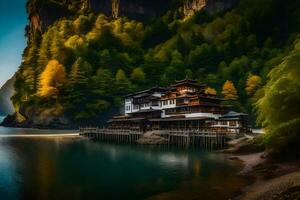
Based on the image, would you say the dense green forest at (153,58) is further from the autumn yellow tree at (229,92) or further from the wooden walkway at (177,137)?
the wooden walkway at (177,137)

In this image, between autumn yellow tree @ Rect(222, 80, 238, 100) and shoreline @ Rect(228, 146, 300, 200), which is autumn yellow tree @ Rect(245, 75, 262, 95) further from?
shoreline @ Rect(228, 146, 300, 200)

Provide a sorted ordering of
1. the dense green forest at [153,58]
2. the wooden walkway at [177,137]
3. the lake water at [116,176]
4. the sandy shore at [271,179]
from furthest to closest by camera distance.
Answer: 1. the dense green forest at [153,58]
2. the wooden walkway at [177,137]
3. the lake water at [116,176]
4. the sandy shore at [271,179]

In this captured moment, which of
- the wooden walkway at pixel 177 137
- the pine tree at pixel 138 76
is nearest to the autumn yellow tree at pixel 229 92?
the pine tree at pixel 138 76

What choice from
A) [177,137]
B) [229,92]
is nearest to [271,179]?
[177,137]

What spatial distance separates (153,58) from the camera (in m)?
128

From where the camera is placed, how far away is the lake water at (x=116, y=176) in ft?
87.1

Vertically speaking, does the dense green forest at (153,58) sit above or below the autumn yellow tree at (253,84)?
above

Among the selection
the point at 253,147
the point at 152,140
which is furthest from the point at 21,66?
the point at 253,147

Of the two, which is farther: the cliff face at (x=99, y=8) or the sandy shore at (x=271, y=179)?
the cliff face at (x=99, y=8)

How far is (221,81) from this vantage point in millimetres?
109438

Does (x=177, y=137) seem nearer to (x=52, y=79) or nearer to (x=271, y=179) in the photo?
(x=271, y=179)

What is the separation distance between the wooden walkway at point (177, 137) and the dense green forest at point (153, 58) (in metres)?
28.1

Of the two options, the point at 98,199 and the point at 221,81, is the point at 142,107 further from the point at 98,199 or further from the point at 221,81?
the point at 98,199

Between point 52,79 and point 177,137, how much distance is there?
6854 cm
